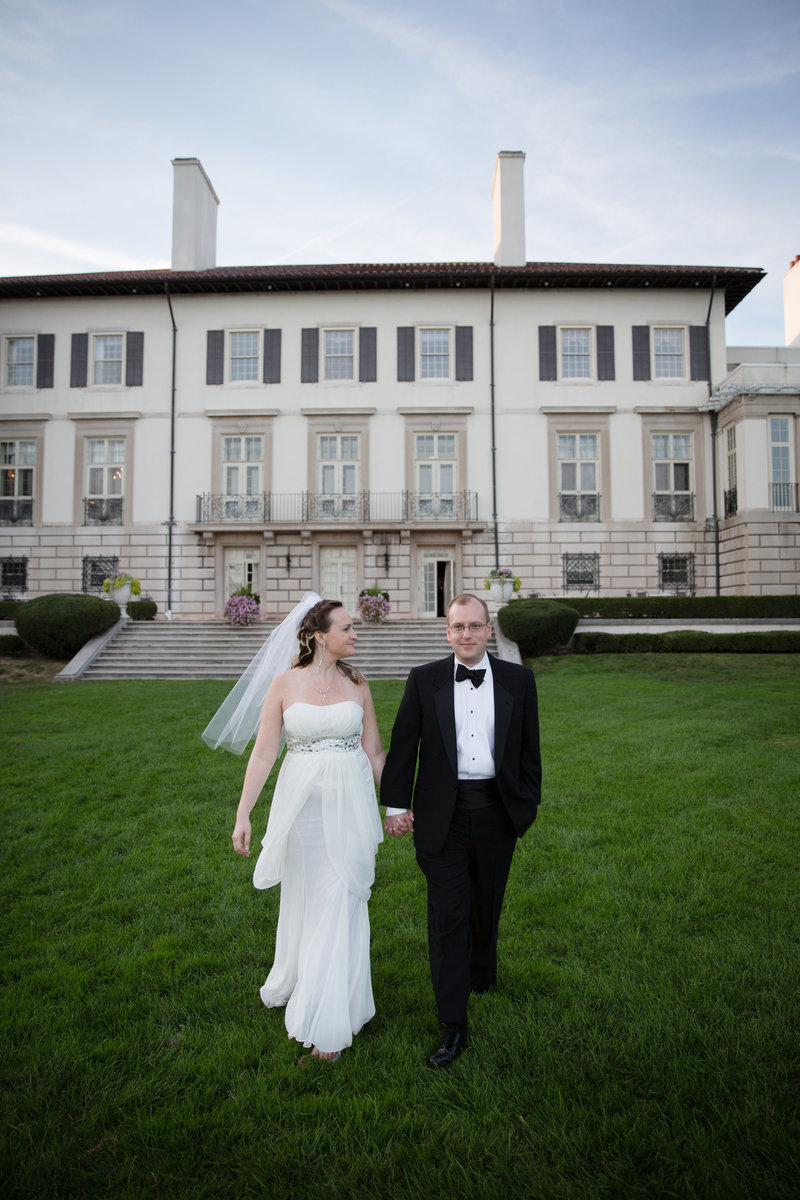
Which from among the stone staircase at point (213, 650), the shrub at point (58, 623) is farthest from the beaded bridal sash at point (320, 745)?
the shrub at point (58, 623)

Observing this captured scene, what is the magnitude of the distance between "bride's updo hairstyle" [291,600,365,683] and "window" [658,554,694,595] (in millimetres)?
21972

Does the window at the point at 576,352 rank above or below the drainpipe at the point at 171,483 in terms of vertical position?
above

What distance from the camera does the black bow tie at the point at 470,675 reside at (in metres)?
3.41

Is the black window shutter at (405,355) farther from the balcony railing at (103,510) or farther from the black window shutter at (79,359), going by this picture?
the black window shutter at (79,359)

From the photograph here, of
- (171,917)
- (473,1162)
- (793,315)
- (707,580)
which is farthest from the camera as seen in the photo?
(793,315)

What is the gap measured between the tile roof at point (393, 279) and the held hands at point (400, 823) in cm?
2310

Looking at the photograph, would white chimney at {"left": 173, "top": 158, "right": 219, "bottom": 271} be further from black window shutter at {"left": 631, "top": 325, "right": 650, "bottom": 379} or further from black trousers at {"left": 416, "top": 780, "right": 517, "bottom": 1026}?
black trousers at {"left": 416, "top": 780, "right": 517, "bottom": 1026}

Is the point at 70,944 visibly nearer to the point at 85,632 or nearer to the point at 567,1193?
→ the point at 567,1193

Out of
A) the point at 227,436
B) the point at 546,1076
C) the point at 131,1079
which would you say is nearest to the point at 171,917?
the point at 131,1079

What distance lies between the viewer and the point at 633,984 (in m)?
3.50

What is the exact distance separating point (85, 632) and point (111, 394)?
11025mm

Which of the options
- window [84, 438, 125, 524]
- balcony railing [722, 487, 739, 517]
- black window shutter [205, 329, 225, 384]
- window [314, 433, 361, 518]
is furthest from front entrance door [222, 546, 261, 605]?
balcony railing [722, 487, 739, 517]

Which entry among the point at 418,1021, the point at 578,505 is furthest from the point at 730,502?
the point at 418,1021

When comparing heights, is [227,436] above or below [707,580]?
above
